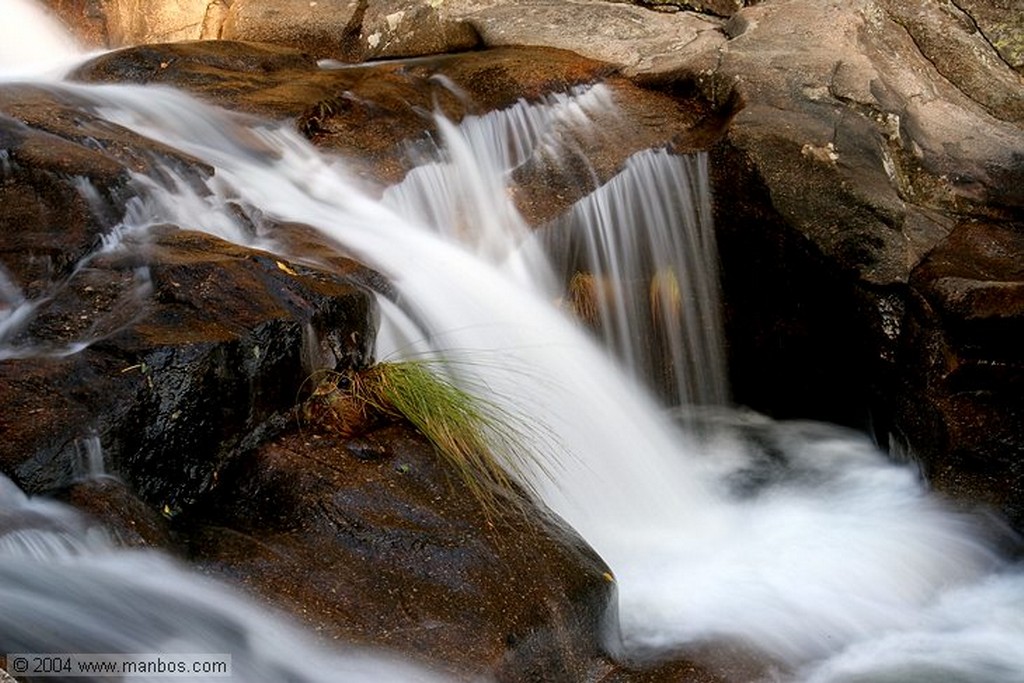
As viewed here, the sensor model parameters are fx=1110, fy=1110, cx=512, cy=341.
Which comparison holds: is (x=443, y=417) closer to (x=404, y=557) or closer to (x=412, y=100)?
(x=404, y=557)

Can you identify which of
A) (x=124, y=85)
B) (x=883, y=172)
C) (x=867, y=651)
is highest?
(x=124, y=85)

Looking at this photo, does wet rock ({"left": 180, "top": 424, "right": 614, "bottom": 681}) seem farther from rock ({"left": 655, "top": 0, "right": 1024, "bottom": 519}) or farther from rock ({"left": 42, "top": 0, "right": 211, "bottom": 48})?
rock ({"left": 42, "top": 0, "right": 211, "bottom": 48})

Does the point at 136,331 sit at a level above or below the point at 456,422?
above

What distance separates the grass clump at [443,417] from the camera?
152 inches

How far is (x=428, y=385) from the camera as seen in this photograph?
4.05m

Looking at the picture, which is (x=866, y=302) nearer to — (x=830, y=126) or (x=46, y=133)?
(x=830, y=126)

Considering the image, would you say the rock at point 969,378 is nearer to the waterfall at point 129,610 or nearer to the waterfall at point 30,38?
the waterfall at point 129,610

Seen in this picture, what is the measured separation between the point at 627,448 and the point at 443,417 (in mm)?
1368

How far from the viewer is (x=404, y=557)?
3.46 m

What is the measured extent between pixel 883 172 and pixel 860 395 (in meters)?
1.19

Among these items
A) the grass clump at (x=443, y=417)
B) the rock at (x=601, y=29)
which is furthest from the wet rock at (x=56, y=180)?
the rock at (x=601, y=29)

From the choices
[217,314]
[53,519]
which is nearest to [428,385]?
[217,314]

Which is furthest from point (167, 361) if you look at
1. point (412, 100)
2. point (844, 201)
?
point (844, 201)

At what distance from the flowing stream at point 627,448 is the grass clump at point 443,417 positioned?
0.96 ft
